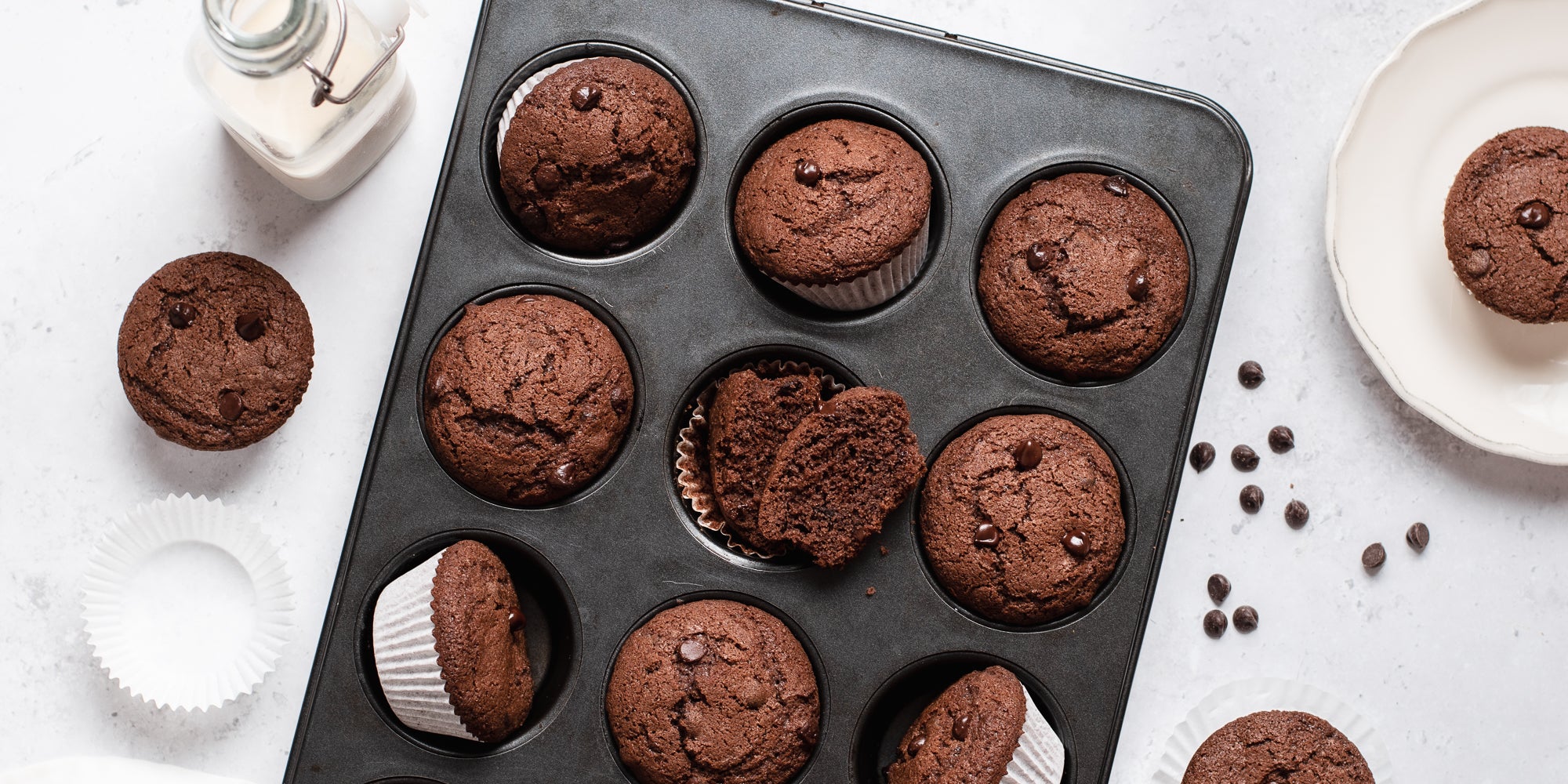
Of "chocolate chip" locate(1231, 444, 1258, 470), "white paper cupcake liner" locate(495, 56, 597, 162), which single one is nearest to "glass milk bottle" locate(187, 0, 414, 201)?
"white paper cupcake liner" locate(495, 56, 597, 162)

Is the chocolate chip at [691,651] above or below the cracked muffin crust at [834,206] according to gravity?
below

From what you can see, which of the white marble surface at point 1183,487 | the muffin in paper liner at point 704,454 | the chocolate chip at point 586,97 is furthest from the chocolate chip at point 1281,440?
the chocolate chip at point 586,97

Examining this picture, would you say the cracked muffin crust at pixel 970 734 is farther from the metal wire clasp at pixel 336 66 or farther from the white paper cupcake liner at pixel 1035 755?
the metal wire clasp at pixel 336 66

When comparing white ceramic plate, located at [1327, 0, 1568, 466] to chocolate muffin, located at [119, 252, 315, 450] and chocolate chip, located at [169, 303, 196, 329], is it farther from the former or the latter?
chocolate chip, located at [169, 303, 196, 329]

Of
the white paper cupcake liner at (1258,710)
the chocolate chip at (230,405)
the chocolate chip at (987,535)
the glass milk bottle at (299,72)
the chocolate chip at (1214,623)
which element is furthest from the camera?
the chocolate chip at (1214,623)

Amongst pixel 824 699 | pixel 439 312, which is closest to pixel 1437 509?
pixel 824 699

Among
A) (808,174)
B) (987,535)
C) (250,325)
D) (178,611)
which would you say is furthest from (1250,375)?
(178,611)

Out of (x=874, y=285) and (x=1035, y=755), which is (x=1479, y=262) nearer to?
(x=874, y=285)

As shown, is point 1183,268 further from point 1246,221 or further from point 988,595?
point 988,595
